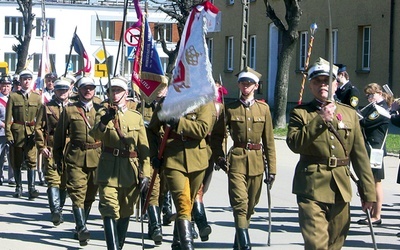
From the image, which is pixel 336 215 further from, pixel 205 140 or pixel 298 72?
pixel 298 72

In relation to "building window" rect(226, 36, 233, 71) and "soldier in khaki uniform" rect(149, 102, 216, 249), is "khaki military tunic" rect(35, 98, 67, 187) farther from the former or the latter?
"building window" rect(226, 36, 233, 71)

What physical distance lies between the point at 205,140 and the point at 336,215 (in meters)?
2.34

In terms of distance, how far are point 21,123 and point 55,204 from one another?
3822mm

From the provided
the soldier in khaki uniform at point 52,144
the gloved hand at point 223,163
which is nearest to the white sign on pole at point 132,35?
the soldier in khaki uniform at point 52,144

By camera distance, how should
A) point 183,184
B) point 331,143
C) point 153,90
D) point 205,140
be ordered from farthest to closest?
1. point 153,90
2. point 205,140
3. point 183,184
4. point 331,143

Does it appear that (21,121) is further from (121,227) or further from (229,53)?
(229,53)

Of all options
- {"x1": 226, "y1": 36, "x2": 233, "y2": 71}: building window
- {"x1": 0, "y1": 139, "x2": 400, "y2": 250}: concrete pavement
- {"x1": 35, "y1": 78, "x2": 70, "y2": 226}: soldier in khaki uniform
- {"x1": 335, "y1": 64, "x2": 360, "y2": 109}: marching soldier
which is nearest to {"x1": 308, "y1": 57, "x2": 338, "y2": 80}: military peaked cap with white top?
{"x1": 0, "y1": 139, "x2": 400, "y2": 250}: concrete pavement

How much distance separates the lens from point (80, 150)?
36.0ft

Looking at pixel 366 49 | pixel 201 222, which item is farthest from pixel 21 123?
pixel 366 49

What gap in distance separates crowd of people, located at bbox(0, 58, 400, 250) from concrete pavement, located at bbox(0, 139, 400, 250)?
27 centimetres

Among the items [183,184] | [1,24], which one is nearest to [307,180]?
[183,184]

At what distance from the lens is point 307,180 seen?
750 centimetres

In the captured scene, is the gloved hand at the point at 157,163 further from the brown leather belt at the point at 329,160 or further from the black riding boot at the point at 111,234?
the brown leather belt at the point at 329,160

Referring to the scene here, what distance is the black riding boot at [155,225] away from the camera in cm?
1059
